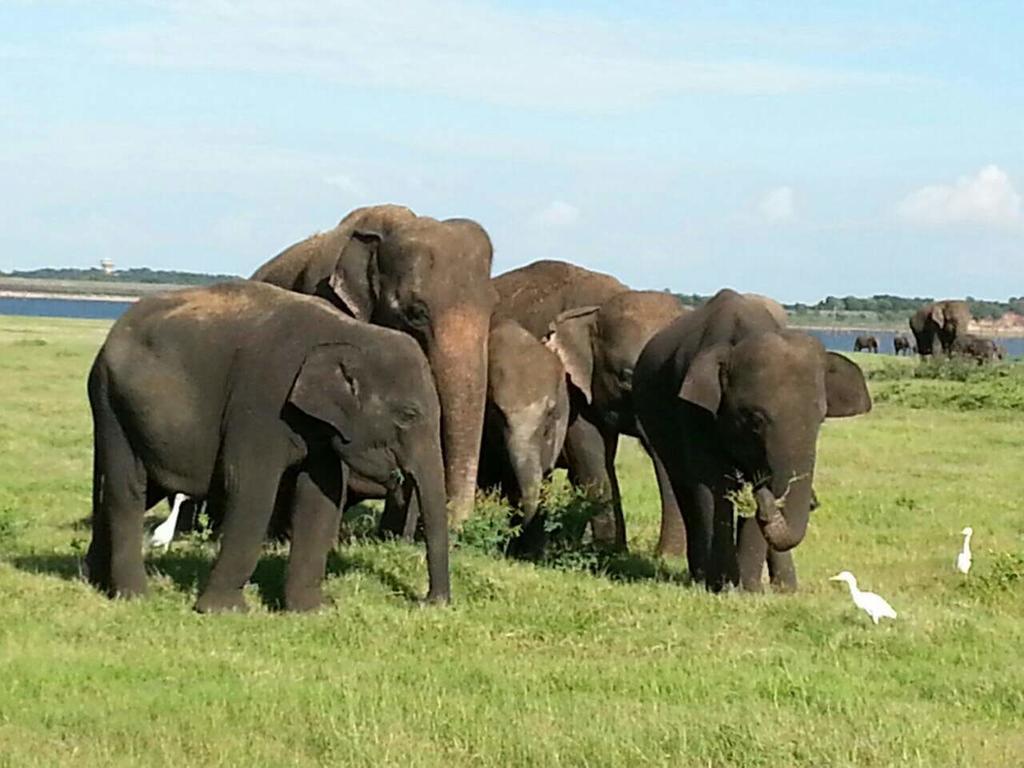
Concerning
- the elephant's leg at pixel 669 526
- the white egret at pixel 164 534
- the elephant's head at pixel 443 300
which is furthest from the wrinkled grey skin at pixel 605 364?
the white egret at pixel 164 534

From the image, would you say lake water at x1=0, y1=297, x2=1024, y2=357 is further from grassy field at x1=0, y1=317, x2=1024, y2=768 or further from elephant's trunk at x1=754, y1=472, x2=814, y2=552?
elephant's trunk at x1=754, y1=472, x2=814, y2=552

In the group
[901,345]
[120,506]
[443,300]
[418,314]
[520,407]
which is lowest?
[901,345]

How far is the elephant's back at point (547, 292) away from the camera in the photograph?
54.2ft

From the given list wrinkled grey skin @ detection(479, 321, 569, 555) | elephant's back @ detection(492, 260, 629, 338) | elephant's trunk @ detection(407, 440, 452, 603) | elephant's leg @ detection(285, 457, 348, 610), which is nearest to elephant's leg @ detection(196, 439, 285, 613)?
elephant's leg @ detection(285, 457, 348, 610)

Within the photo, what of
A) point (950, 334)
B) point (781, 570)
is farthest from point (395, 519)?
point (950, 334)

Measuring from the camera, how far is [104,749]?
7.35 m

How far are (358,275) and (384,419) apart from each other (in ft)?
11.3

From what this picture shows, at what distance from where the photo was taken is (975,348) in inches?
2087

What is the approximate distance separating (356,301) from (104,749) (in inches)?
267

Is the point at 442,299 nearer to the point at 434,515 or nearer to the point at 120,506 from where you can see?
the point at 434,515

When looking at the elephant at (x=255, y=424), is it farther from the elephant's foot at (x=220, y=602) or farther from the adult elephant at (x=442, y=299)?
the adult elephant at (x=442, y=299)

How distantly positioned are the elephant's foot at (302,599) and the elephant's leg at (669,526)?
4.31 meters

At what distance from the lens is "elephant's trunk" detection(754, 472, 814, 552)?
35.5 feet

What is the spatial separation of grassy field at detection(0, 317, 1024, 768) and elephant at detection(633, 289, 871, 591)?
0.48 meters
